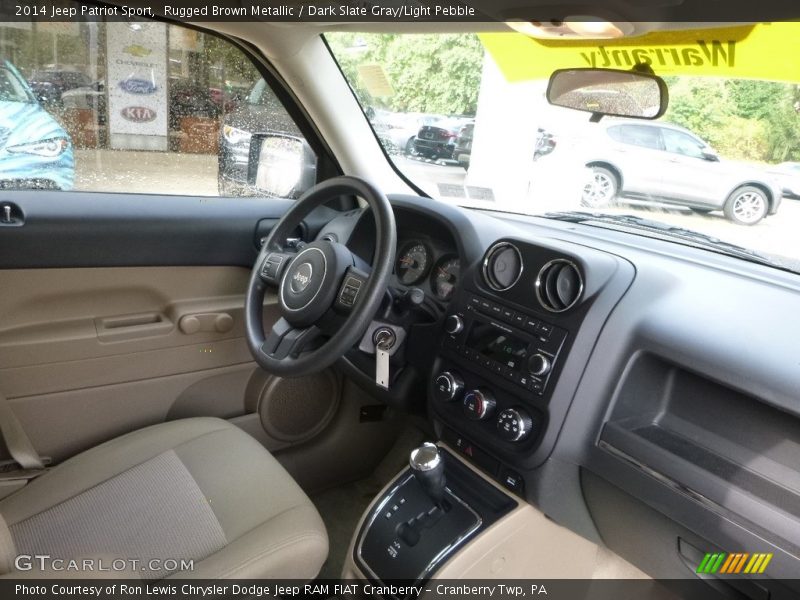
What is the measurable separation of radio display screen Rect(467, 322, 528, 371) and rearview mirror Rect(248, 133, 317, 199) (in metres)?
1.15

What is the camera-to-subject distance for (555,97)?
1.84m

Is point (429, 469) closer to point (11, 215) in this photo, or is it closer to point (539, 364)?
point (539, 364)

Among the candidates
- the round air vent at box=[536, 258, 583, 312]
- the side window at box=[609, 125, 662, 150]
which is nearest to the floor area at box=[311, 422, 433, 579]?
the round air vent at box=[536, 258, 583, 312]

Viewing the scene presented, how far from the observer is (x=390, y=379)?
1923 mm

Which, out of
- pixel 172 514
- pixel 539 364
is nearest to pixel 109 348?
pixel 172 514

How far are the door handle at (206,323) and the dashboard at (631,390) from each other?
80cm

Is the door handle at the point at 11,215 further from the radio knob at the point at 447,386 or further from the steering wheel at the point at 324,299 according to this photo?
the radio knob at the point at 447,386

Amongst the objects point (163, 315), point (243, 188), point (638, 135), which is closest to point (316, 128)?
point (243, 188)

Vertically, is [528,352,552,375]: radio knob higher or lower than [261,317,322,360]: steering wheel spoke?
higher

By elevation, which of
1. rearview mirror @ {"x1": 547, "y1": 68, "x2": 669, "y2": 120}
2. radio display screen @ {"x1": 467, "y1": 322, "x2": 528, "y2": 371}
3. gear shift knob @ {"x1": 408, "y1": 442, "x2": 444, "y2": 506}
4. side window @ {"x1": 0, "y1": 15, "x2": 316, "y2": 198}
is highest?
rearview mirror @ {"x1": 547, "y1": 68, "x2": 669, "y2": 120}

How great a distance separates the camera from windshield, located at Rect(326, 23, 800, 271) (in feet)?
5.22

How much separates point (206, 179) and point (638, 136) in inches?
57.1

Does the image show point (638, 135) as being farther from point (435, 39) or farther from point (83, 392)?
point (83, 392)

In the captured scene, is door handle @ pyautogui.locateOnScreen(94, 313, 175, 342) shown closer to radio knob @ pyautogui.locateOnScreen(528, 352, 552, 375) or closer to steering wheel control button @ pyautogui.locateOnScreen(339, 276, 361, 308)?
steering wheel control button @ pyautogui.locateOnScreen(339, 276, 361, 308)
